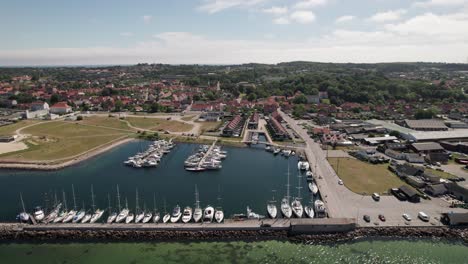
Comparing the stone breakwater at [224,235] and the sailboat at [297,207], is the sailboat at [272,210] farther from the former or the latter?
the stone breakwater at [224,235]

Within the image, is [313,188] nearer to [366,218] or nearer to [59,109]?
[366,218]

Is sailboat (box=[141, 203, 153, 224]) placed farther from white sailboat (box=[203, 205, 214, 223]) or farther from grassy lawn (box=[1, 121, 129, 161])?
grassy lawn (box=[1, 121, 129, 161])

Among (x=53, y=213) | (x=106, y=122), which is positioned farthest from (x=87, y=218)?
(x=106, y=122)

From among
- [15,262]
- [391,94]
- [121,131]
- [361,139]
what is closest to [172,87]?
[121,131]

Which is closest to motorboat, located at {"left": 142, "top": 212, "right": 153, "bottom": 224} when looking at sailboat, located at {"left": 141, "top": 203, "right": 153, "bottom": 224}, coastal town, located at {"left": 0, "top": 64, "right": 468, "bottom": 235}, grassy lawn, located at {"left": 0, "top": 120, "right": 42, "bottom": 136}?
sailboat, located at {"left": 141, "top": 203, "right": 153, "bottom": 224}

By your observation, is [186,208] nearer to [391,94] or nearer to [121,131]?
[121,131]

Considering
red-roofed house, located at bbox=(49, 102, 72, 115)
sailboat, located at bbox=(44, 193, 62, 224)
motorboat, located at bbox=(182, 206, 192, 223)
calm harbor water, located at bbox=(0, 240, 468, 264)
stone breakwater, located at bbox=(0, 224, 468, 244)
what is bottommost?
calm harbor water, located at bbox=(0, 240, 468, 264)

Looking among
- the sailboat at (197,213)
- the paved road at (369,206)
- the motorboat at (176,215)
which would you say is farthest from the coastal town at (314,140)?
the motorboat at (176,215)
